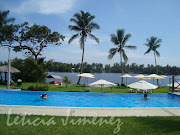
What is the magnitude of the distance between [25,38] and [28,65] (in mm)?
14511

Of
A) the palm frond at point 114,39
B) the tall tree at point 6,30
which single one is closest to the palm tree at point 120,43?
the palm frond at point 114,39

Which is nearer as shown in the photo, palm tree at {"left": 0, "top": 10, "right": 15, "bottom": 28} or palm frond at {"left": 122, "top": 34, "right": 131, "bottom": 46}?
palm frond at {"left": 122, "top": 34, "right": 131, "bottom": 46}

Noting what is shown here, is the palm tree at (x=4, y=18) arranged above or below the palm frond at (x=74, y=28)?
above

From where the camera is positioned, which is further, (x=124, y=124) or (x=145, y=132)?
(x=124, y=124)

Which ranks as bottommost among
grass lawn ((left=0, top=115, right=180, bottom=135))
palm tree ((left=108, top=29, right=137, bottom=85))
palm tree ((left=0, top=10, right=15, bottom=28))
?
grass lawn ((left=0, top=115, right=180, bottom=135))

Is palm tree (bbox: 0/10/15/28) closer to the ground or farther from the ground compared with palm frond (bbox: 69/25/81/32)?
farther from the ground

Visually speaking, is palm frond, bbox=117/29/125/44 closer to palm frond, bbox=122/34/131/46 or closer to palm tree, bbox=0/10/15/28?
palm frond, bbox=122/34/131/46

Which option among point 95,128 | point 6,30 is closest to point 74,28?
point 6,30

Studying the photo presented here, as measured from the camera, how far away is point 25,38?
108ft

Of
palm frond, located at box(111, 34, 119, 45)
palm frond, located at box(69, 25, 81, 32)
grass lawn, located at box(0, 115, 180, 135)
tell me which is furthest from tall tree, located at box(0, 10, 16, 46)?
grass lawn, located at box(0, 115, 180, 135)

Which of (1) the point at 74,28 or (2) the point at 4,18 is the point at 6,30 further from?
(1) the point at 74,28

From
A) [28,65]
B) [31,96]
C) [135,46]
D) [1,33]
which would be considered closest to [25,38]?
[1,33]

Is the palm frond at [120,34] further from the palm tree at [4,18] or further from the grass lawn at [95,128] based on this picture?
the grass lawn at [95,128]

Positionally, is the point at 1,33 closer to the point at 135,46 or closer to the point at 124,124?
the point at 135,46
